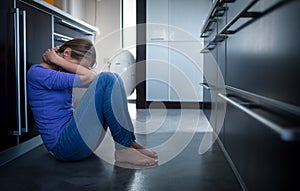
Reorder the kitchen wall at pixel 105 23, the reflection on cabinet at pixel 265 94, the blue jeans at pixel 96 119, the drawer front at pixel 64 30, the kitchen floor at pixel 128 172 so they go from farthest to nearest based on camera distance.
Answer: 1. the kitchen wall at pixel 105 23
2. the drawer front at pixel 64 30
3. the blue jeans at pixel 96 119
4. the kitchen floor at pixel 128 172
5. the reflection on cabinet at pixel 265 94

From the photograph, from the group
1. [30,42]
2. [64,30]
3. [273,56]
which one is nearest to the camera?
[273,56]

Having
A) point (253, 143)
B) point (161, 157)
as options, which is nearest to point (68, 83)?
point (161, 157)

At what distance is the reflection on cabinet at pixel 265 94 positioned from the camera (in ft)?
2.69

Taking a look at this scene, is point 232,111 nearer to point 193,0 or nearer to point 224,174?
point 224,174

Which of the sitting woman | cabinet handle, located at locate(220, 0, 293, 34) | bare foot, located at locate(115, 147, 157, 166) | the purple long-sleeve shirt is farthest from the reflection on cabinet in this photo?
the purple long-sleeve shirt

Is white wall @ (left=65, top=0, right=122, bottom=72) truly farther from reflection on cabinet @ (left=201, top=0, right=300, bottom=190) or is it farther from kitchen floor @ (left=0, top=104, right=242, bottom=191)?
reflection on cabinet @ (left=201, top=0, right=300, bottom=190)

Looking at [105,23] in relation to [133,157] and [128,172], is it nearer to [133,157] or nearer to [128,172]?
[133,157]

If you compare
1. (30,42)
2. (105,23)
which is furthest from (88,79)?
(105,23)

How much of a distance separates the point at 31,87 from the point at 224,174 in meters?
1.12

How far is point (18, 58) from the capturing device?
6.16 feet

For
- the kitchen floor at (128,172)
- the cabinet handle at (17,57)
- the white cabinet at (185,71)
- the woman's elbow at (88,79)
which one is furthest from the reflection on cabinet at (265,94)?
the white cabinet at (185,71)

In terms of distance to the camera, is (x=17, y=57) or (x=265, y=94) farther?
(x=17, y=57)

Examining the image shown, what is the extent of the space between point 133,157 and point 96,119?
0.29m

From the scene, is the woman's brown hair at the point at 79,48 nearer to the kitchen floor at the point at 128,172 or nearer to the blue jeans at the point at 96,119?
the blue jeans at the point at 96,119
